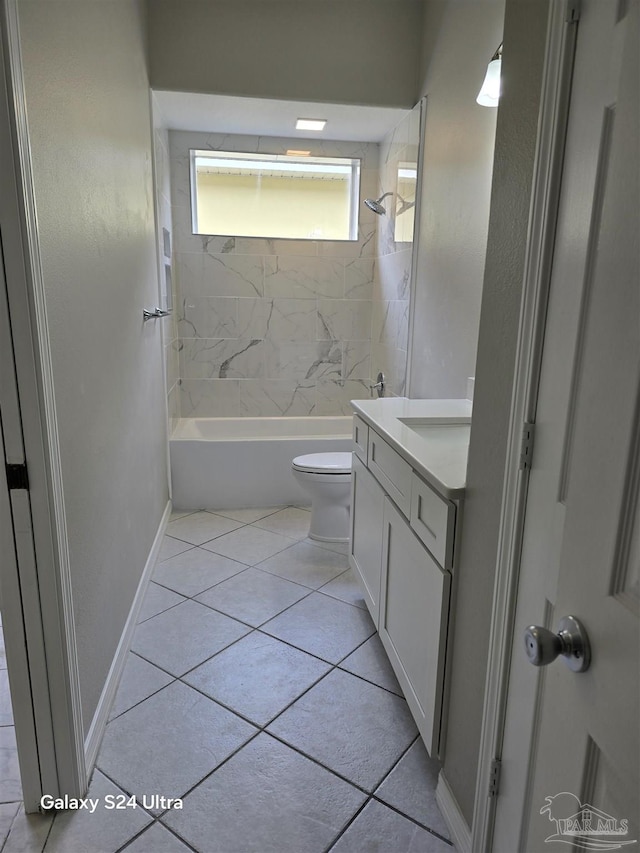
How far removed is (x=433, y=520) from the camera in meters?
1.48

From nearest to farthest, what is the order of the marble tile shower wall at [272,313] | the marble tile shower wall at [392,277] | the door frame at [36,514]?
the door frame at [36,514], the marble tile shower wall at [392,277], the marble tile shower wall at [272,313]

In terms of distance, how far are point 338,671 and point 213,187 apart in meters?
3.48

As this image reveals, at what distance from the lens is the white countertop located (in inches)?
57.9

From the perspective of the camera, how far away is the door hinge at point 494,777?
1177 mm

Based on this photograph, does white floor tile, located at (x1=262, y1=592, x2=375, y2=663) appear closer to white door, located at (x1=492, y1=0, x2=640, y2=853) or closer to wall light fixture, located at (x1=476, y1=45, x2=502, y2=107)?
white door, located at (x1=492, y1=0, x2=640, y2=853)

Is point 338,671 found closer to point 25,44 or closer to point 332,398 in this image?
point 25,44

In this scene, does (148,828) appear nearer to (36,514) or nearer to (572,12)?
(36,514)

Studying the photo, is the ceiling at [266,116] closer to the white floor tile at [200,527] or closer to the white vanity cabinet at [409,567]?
the white vanity cabinet at [409,567]

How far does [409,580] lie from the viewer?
5.57ft

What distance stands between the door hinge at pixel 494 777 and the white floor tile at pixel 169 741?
0.83 meters

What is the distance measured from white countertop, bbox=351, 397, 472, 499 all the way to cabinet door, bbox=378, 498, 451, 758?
23 cm

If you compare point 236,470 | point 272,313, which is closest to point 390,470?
point 236,470

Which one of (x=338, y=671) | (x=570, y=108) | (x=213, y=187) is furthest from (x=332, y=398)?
(x=570, y=108)

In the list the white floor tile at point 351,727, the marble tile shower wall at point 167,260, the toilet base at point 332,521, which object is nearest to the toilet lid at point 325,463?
the toilet base at point 332,521
